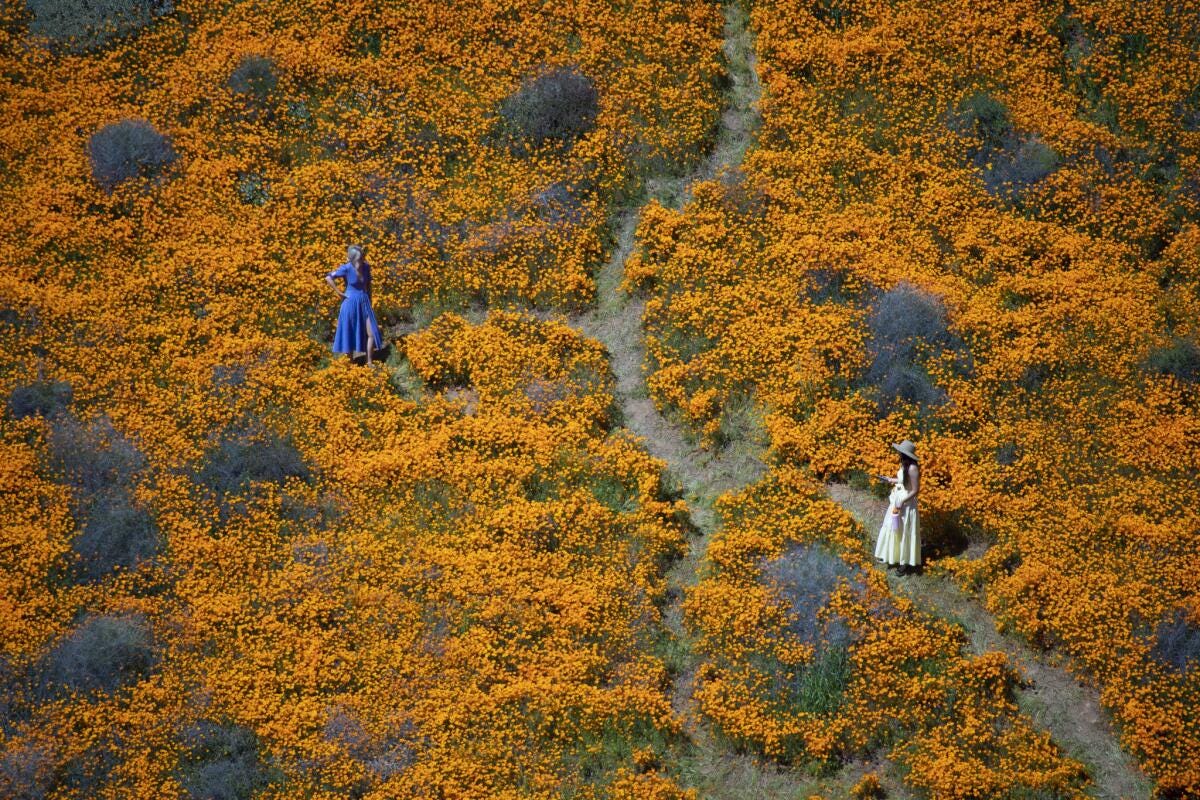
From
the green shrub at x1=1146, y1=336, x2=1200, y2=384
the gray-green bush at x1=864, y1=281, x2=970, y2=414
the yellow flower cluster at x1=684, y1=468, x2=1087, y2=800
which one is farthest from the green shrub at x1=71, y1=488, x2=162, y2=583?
the green shrub at x1=1146, y1=336, x2=1200, y2=384

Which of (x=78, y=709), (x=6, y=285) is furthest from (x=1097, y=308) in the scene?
(x=6, y=285)

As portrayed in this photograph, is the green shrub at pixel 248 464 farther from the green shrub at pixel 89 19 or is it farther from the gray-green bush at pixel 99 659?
the green shrub at pixel 89 19

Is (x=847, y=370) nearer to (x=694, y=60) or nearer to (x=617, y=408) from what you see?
(x=617, y=408)

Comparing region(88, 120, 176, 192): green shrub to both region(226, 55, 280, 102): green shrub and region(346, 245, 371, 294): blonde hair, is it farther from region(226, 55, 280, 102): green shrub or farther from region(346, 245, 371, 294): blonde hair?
region(346, 245, 371, 294): blonde hair

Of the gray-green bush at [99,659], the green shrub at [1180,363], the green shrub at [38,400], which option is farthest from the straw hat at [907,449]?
the green shrub at [38,400]

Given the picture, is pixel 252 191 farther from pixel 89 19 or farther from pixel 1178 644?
pixel 1178 644
